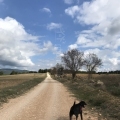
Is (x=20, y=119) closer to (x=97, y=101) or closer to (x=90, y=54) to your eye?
(x=97, y=101)

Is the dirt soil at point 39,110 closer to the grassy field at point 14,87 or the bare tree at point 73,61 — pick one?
the grassy field at point 14,87

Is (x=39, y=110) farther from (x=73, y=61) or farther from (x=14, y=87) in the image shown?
(x=73, y=61)

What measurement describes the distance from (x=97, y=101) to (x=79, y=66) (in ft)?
171

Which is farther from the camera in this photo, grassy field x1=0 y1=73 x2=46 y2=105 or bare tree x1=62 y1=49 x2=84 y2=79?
bare tree x1=62 y1=49 x2=84 y2=79

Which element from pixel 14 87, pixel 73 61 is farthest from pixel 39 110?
pixel 73 61

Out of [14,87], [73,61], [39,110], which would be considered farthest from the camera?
[73,61]

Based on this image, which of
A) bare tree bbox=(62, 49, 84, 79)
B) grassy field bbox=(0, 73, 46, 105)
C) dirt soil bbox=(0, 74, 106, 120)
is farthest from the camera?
bare tree bbox=(62, 49, 84, 79)

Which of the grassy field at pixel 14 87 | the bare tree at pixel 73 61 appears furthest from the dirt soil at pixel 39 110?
the bare tree at pixel 73 61

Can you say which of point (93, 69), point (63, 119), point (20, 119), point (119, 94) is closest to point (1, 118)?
point (20, 119)

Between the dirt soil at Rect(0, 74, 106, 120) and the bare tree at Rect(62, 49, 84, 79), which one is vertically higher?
the bare tree at Rect(62, 49, 84, 79)

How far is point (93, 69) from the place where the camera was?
74.0 m

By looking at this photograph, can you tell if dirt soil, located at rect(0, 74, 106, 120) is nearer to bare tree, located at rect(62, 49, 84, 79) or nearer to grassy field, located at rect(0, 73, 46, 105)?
grassy field, located at rect(0, 73, 46, 105)

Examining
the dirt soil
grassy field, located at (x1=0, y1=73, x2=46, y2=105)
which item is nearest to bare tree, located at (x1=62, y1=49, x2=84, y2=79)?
grassy field, located at (x1=0, y1=73, x2=46, y2=105)

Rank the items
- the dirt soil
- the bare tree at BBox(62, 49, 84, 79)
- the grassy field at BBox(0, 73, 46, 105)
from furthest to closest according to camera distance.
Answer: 1. the bare tree at BBox(62, 49, 84, 79)
2. the grassy field at BBox(0, 73, 46, 105)
3. the dirt soil
